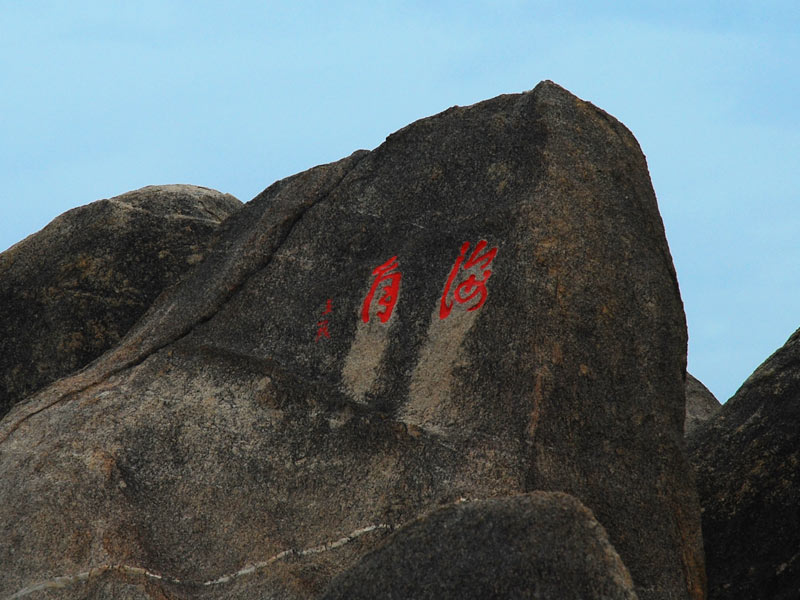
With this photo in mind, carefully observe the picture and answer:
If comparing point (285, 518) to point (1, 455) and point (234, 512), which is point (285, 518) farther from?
point (1, 455)

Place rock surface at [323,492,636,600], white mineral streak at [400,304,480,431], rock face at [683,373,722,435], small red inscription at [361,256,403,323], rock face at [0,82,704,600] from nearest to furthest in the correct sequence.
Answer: rock surface at [323,492,636,600] → rock face at [0,82,704,600] → white mineral streak at [400,304,480,431] → small red inscription at [361,256,403,323] → rock face at [683,373,722,435]

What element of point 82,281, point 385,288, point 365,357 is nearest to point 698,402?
point 385,288

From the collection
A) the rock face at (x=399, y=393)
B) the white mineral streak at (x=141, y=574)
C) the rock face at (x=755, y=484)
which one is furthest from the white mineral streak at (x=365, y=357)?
the rock face at (x=755, y=484)

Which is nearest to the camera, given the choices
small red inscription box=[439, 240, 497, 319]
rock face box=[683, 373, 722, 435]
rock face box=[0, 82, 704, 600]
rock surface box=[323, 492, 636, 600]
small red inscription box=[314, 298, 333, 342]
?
rock surface box=[323, 492, 636, 600]

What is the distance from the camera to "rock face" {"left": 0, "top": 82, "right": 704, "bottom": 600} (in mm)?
6039

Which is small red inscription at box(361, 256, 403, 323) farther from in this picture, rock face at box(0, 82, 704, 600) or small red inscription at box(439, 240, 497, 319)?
small red inscription at box(439, 240, 497, 319)

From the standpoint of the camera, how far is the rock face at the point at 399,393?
19.8ft

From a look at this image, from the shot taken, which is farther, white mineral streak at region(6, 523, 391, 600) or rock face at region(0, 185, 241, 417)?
rock face at region(0, 185, 241, 417)

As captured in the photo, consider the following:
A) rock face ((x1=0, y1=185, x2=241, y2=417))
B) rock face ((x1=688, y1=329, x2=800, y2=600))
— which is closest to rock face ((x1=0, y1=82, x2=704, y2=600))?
rock face ((x1=688, y1=329, x2=800, y2=600))

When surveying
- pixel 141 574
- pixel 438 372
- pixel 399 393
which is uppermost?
pixel 438 372

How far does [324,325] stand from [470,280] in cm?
86

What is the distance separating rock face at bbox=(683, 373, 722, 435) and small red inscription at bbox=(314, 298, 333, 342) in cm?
383

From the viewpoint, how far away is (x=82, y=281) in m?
8.94

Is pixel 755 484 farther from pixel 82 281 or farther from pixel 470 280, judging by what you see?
pixel 82 281
